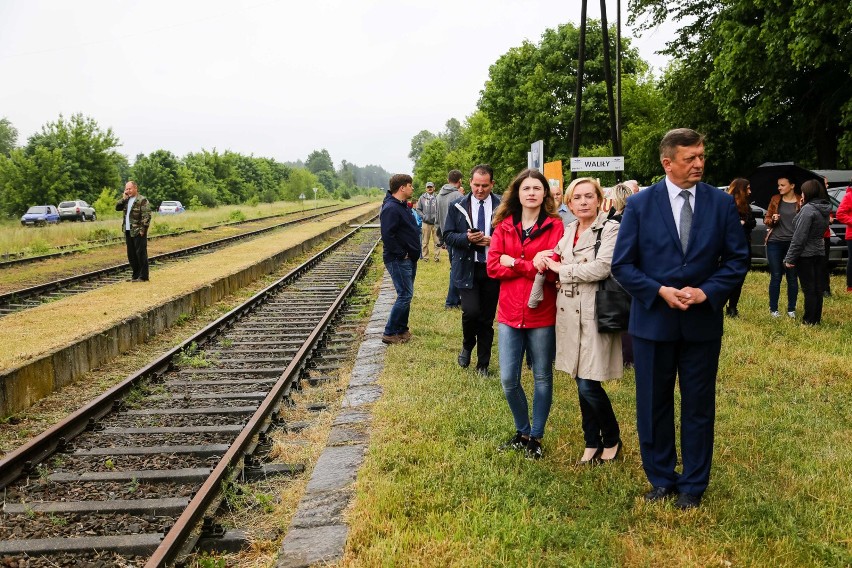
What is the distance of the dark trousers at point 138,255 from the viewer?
14.1 m

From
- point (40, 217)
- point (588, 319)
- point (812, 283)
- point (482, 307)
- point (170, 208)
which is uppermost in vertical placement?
point (170, 208)

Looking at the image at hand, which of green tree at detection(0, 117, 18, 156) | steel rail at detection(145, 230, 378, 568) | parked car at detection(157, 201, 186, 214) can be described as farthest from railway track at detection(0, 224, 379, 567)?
green tree at detection(0, 117, 18, 156)

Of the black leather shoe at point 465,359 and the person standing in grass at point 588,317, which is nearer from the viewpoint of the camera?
the person standing in grass at point 588,317

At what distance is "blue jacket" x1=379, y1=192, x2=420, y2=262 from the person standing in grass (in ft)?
13.6

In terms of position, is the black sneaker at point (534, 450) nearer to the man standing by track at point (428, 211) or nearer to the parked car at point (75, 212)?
the man standing by track at point (428, 211)

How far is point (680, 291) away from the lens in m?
3.75

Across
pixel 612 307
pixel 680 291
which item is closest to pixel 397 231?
pixel 612 307

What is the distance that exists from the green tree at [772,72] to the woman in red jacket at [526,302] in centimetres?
1392

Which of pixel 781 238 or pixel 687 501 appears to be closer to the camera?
pixel 687 501

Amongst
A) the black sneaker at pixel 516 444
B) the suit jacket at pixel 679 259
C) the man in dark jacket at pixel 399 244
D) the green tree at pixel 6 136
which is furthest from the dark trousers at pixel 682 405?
the green tree at pixel 6 136

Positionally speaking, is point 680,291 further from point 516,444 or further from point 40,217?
point 40,217

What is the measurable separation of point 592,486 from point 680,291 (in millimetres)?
1355

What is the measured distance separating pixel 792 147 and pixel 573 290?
22.2 meters

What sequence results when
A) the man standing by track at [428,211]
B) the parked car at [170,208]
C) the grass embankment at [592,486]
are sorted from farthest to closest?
the parked car at [170,208]
the man standing by track at [428,211]
the grass embankment at [592,486]
